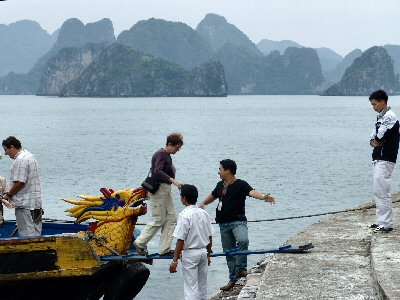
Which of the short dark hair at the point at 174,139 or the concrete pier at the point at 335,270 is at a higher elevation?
the short dark hair at the point at 174,139

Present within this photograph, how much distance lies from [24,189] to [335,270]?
165 inches

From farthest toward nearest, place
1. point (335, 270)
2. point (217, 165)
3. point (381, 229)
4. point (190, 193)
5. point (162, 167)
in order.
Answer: point (217, 165)
point (381, 229)
point (162, 167)
point (335, 270)
point (190, 193)

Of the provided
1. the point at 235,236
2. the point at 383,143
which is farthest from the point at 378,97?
the point at 235,236

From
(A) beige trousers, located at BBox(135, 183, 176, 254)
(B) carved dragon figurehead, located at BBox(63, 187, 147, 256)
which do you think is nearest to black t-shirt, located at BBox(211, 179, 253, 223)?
(A) beige trousers, located at BBox(135, 183, 176, 254)

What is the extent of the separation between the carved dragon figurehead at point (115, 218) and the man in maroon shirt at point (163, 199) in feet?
0.56

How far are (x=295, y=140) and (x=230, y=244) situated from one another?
2847 inches

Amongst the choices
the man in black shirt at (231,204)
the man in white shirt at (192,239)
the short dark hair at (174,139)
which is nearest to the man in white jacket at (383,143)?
the man in black shirt at (231,204)

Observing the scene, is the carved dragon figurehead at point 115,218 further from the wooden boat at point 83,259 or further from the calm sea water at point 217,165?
the calm sea water at point 217,165

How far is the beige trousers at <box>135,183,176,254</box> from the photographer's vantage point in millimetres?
8469

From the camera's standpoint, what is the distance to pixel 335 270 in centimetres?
823

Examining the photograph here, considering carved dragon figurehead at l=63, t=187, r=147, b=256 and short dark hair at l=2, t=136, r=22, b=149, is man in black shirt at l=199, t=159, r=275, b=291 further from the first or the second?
short dark hair at l=2, t=136, r=22, b=149

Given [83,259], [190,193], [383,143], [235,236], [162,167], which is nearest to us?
[190,193]

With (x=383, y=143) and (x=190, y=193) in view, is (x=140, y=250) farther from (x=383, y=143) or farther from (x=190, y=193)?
(x=383, y=143)

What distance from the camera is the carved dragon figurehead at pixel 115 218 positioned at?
8.39 metres
